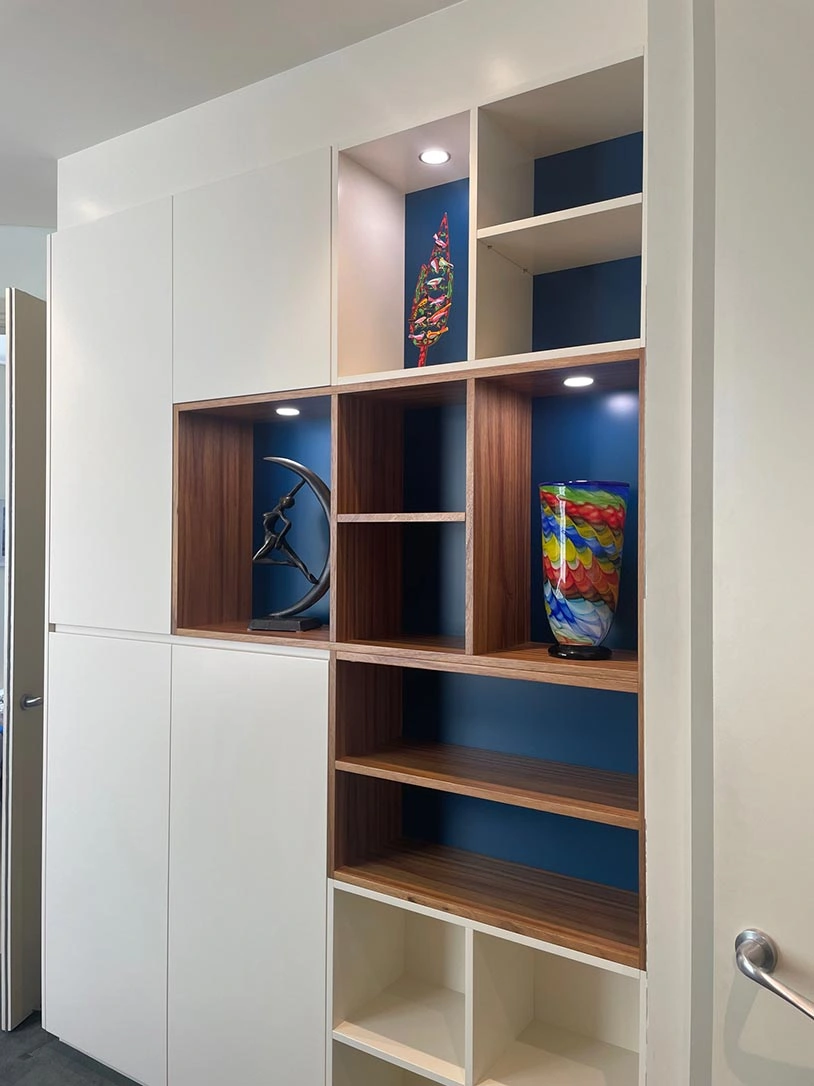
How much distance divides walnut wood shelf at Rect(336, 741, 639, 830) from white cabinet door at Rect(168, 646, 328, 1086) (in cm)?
18

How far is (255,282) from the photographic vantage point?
1.87 m

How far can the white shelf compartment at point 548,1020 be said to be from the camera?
1.60 metres

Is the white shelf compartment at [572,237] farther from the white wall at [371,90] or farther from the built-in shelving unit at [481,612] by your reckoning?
the white wall at [371,90]

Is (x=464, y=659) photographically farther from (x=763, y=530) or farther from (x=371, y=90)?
(x=371, y=90)

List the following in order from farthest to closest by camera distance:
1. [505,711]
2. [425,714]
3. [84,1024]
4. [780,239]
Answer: [84,1024]
[425,714]
[505,711]
[780,239]

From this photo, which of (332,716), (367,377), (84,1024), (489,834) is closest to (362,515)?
(367,377)

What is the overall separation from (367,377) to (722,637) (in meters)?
0.97

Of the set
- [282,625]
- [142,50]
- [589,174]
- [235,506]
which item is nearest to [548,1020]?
[282,625]

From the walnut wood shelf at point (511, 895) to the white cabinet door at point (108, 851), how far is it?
633 millimetres

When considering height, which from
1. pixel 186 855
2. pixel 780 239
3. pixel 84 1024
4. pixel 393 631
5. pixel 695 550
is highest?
pixel 780 239

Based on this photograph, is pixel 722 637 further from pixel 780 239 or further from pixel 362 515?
pixel 362 515

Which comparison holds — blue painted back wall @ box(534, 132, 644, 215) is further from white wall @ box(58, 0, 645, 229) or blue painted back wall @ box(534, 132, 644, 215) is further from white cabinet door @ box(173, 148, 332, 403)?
white cabinet door @ box(173, 148, 332, 403)

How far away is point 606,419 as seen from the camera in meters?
1.72

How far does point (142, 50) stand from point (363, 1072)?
2.42 meters
